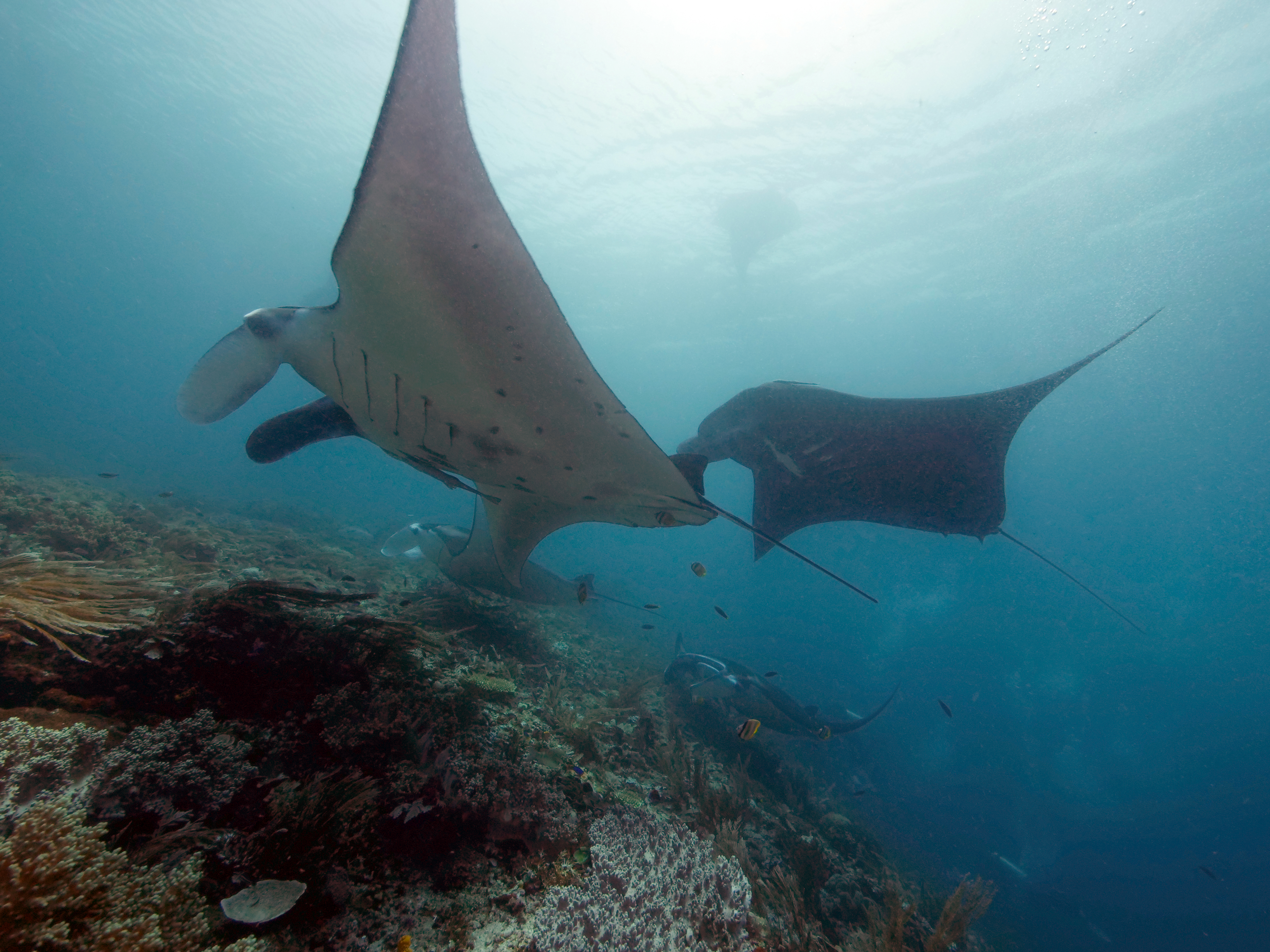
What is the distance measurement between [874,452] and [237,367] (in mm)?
5684

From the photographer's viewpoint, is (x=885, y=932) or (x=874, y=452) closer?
(x=885, y=932)

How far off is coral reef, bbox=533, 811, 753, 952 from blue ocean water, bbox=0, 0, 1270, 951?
11.2 metres

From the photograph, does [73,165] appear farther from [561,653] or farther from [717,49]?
[561,653]

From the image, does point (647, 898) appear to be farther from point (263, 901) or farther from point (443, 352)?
point (443, 352)

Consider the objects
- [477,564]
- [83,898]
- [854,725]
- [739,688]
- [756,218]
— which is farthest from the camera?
[756,218]

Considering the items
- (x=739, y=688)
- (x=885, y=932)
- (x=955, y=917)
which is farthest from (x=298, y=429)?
(x=739, y=688)

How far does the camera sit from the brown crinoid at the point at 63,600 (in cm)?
217

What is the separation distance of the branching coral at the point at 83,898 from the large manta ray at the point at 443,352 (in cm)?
213

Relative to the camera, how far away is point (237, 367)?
3.25 m

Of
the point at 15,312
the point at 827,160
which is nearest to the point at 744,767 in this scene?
the point at 827,160

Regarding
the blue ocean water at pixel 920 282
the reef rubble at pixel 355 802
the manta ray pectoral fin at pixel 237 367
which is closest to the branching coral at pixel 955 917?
the reef rubble at pixel 355 802

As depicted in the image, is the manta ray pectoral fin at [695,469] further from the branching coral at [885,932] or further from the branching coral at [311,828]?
the branching coral at [885,932]

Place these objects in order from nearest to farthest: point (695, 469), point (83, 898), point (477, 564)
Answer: point (83, 898) < point (695, 469) < point (477, 564)

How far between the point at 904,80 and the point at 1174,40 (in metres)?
8.52
